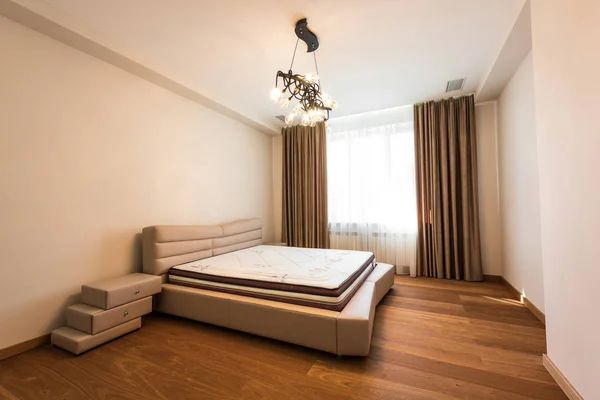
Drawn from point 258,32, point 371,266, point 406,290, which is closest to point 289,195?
point 371,266

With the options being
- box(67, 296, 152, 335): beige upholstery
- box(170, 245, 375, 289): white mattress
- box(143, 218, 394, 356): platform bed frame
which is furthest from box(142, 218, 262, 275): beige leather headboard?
box(67, 296, 152, 335): beige upholstery

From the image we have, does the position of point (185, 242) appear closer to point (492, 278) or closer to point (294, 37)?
point (294, 37)

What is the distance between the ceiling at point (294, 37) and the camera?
204cm

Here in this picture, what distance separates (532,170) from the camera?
2531 mm

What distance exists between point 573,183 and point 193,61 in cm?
351

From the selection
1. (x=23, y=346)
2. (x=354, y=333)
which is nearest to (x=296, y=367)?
(x=354, y=333)

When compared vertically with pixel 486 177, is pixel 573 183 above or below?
below

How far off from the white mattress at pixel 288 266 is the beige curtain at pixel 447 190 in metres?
1.41

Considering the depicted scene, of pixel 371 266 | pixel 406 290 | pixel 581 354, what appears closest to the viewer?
pixel 581 354

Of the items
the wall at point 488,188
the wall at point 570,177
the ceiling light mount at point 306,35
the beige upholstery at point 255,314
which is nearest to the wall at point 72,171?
the beige upholstery at point 255,314

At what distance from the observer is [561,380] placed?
1.49m

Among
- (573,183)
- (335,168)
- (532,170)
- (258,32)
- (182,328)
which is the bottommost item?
(182,328)

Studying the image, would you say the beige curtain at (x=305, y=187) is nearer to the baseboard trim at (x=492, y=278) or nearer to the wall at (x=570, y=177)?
the baseboard trim at (x=492, y=278)

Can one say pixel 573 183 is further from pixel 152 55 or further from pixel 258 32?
pixel 152 55
